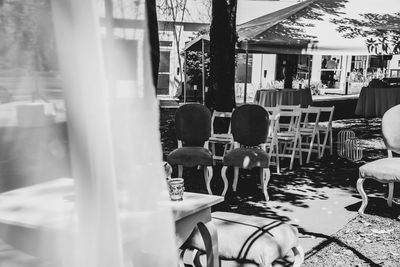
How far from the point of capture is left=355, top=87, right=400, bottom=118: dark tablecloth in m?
12.5

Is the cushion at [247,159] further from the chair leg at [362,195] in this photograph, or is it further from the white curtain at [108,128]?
the white curtain at [108,128]

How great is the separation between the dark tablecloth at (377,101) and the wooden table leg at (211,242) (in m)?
10.9

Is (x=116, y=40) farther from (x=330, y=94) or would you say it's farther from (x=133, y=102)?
(x=330, y=94)

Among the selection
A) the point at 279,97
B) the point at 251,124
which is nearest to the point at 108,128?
the point at 251,124

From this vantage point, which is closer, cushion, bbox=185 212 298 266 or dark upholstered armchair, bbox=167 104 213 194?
cushion, bbox=185 212 298 266

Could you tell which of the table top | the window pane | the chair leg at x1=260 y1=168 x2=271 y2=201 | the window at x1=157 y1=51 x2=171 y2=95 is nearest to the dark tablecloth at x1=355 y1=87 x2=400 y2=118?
the chair leg at x1=260 y1=168 x2=271 y2=201

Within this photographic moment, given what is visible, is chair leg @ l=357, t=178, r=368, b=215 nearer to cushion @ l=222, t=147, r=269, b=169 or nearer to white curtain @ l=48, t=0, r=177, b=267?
cushion @ l=222, t=147, r=269, b=169

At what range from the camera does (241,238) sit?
2703mm

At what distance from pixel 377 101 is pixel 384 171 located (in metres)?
8.86

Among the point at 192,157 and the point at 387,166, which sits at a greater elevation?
the point at 387,166

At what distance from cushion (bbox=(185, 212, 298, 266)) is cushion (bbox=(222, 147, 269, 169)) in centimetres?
229

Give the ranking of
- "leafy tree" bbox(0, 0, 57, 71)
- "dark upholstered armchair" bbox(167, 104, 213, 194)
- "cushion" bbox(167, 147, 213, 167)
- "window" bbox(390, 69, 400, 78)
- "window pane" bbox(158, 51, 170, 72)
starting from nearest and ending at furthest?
"leafy tree" bbox(0, 0, 57, 71)
"cushion" bbox(167, 147, 213, 167)
"dark upholstered armchair" bbox(167, 104, 213, 194)
"window pane" bbox(158, 51, 170, 72)
"window" bbox(390, 69, 400, 78)

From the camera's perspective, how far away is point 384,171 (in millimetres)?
4609

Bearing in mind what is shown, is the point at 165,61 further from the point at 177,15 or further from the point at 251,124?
the point at 251,124
